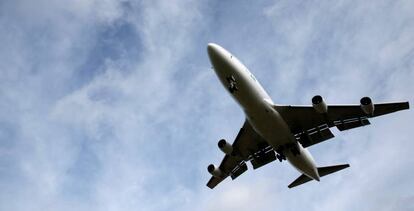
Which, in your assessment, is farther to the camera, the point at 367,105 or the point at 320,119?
the point at 320,119

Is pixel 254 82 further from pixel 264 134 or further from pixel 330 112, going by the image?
pixel 330 112

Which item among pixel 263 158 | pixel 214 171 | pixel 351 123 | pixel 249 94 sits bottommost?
pixel 351 123

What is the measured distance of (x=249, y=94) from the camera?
26469mm

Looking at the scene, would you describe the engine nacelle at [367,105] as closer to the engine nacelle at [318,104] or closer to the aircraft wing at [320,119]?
the aircraft wing at [320,119]

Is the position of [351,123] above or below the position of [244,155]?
below

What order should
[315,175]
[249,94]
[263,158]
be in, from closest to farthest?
1. [249,94]
2. [315,175]
3. [263,158]

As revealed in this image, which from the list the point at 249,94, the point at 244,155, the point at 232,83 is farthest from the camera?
the point at 244,155

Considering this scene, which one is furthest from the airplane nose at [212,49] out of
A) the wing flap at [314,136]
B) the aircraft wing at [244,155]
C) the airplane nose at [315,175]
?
the airplane nose at [315,175]

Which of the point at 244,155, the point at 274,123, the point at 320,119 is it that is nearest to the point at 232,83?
the point at 274,123

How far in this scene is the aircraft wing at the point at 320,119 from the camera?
29.4 metres

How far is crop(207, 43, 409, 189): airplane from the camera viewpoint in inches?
1041

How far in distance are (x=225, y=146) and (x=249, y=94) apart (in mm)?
6757

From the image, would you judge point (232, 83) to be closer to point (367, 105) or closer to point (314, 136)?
point (367, 105)

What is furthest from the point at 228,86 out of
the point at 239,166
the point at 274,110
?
the point at 239,166
